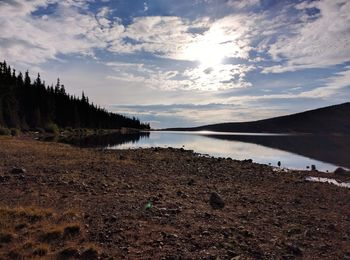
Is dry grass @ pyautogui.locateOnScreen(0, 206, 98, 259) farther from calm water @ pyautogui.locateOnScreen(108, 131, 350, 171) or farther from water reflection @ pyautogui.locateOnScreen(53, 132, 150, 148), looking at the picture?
water reflection @ pyautogui.locateOnScreen(53, 132, 150, 148)

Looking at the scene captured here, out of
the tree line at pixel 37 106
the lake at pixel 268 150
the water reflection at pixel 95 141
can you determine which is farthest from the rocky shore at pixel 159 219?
the tree line at pixel 37 106

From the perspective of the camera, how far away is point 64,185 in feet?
55.3

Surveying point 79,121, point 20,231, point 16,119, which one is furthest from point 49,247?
point 79,121

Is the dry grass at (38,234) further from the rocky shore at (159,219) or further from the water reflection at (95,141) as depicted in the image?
the water reflection at (95,141)

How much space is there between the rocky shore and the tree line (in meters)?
71.8

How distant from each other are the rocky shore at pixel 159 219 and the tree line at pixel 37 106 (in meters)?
71.8

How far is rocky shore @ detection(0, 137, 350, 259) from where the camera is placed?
9633mm

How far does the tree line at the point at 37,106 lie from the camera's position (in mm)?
89375

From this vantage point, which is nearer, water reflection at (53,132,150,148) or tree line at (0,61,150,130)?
water reflection at (53,132,150,148)

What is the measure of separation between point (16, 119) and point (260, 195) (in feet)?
288

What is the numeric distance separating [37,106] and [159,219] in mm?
107274

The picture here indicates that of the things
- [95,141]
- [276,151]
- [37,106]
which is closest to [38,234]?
[276,151]

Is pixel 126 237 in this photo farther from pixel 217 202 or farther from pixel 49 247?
pixel 217 202

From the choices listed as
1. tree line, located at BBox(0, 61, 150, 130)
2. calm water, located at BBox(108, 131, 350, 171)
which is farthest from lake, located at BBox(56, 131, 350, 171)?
tree line, located at BBox(0, 61, 150, 130)
